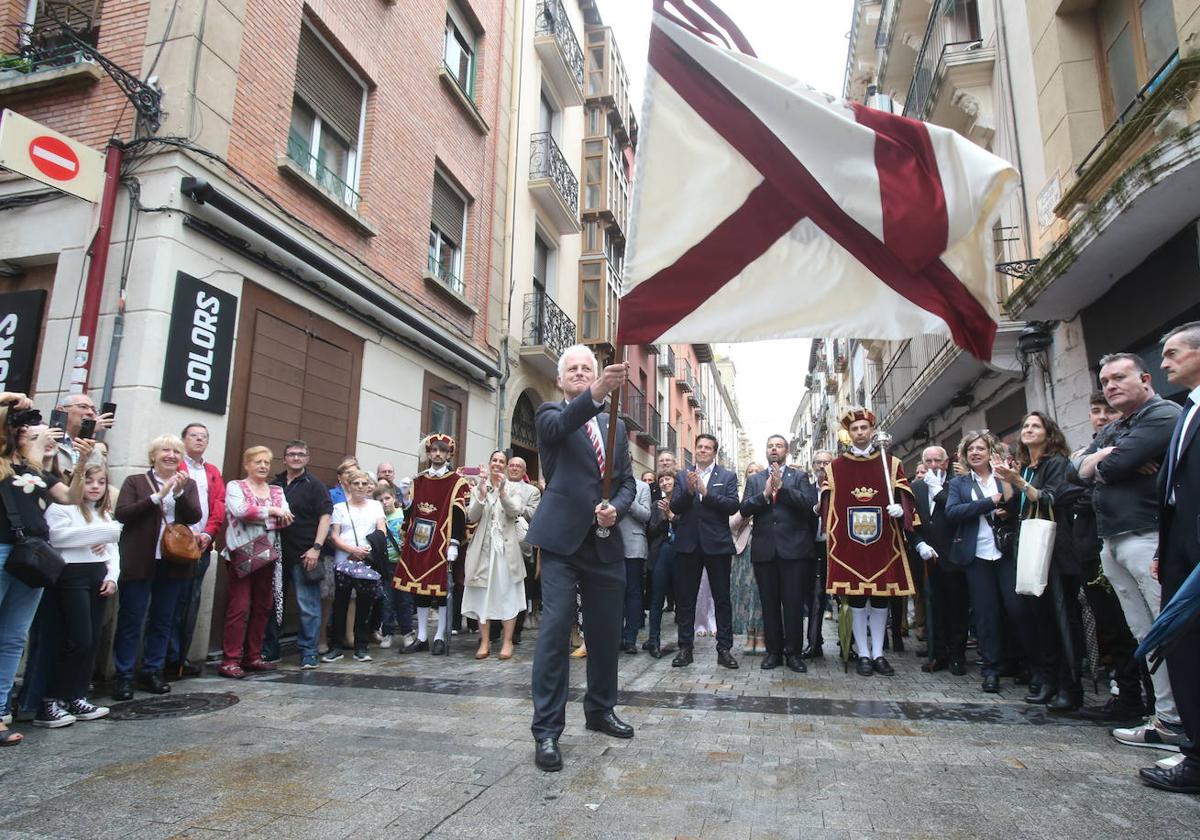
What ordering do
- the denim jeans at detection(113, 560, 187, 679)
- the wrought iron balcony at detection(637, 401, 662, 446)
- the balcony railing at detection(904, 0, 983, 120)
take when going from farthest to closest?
the wrought iron balcony at detection(637, 401, 662, 446)
the balcony railing at detection(904, 0, 983, 120)
the denim jeans at detection(113, 560, 187, 679)

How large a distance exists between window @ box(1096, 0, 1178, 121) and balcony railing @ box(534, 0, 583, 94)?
11.0 meters

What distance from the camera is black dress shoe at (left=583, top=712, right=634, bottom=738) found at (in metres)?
3.79

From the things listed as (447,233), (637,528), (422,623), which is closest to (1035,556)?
(637,528)

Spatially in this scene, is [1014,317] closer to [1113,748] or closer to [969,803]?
[1113,748]

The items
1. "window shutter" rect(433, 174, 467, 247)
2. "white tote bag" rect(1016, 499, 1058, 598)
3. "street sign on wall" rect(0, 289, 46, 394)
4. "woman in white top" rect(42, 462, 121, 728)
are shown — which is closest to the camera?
"woman in white top" rect(42, 462, 121, 728)

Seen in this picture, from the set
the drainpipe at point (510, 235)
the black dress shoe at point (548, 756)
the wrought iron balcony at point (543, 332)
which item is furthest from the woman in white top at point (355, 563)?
the wrought iron balcony at point (543, 332)

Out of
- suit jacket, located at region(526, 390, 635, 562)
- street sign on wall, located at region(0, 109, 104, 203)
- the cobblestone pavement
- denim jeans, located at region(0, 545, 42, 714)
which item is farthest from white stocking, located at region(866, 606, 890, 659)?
street sign on wall, located at region(0, 109, 104, 203)

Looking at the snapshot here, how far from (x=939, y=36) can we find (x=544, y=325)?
9.19 metres

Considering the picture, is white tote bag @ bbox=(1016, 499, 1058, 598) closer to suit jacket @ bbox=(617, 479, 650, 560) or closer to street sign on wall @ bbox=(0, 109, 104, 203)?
suit jacket @ bbox=(617, 479, 650, 560)

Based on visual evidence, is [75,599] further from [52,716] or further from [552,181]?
[552,181]

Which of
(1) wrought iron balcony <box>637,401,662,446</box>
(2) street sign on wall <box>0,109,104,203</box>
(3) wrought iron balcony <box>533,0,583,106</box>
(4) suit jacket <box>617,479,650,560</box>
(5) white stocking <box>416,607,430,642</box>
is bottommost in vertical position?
(5) white stocking <box>416,607,430,642</box>

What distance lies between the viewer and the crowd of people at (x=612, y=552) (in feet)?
12.2

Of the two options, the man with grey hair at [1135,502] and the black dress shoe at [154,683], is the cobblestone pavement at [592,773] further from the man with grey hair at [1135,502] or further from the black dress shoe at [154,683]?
the man with grey hair at [1135,502]

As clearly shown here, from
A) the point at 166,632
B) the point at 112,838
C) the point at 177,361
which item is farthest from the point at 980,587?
the point at 177,361
